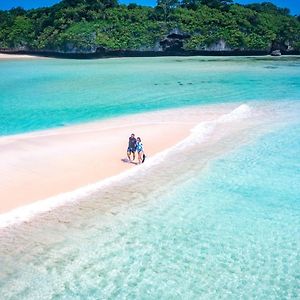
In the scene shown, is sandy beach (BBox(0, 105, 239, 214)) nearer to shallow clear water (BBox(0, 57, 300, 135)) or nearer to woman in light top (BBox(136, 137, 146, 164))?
woman in light top (BBox(136, 137, 146, 164))

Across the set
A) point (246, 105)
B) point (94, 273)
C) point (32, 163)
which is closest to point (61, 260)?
point (94, 273)

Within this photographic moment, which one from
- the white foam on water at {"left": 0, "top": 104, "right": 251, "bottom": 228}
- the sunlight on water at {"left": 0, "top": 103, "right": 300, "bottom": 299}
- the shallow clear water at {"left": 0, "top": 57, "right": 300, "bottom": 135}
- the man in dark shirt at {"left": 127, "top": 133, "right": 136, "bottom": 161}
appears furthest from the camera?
the shallow clear water at {"left": 0, "top": 57, "right": 300, "bottom": 135}

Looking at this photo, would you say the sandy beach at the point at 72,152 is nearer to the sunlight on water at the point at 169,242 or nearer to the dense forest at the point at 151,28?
the sunlight on water at the point at 169,242

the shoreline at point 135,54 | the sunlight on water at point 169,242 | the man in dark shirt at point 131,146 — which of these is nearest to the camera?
the sunlight on water at point 169,242

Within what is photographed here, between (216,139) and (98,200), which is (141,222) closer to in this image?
(98,200)

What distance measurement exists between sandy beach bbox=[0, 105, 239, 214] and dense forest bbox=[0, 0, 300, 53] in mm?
61547

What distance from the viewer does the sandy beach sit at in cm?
1134

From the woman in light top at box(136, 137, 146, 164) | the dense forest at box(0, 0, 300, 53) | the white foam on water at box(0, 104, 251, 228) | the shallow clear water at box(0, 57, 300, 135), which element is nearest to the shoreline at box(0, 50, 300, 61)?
the dense forest at box(0, 0, 300, 53)

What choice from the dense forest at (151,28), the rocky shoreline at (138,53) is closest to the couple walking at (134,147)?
the dense forest at (151,28)

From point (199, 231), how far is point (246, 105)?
16.5 metres

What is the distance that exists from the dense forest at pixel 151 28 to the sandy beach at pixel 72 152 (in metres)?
61.5

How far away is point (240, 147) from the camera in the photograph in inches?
610

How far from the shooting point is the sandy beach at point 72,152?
11.3 meters

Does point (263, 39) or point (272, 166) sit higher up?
point (263, 39)
